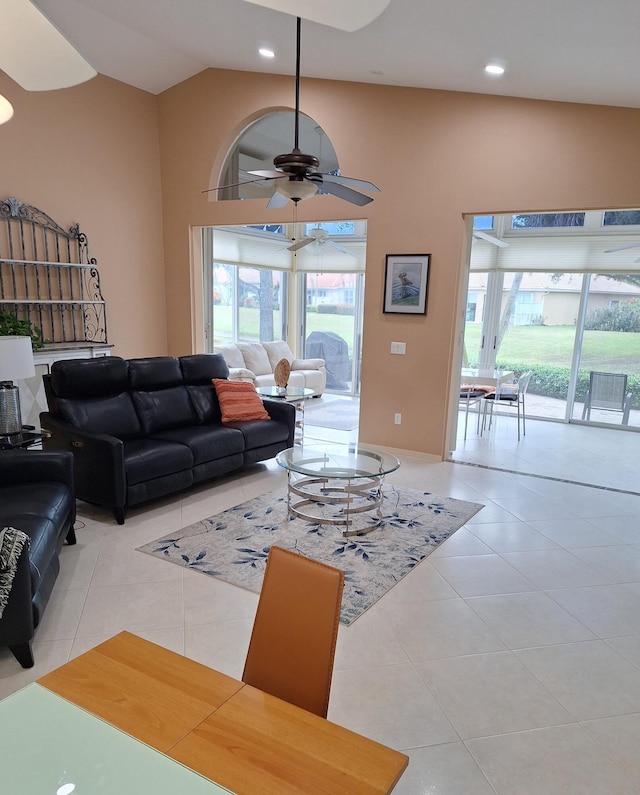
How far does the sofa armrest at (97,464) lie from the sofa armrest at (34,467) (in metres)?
0.39

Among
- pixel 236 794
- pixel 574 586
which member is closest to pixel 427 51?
pixel 574 586

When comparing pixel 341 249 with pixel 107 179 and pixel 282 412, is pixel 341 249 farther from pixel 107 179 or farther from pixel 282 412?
pixel 282 412

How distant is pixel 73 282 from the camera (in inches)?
231

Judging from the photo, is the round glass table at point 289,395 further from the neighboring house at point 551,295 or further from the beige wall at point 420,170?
the neighboring house at point 551,295

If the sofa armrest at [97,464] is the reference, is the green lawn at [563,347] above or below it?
above

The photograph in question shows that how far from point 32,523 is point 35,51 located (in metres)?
→ 1.98

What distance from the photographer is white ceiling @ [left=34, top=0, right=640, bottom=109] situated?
9.50 ft

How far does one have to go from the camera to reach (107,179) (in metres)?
6.05

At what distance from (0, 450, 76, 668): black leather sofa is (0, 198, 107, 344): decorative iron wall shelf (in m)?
2.63

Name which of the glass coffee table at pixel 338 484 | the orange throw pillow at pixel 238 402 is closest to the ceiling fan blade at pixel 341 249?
the orange throw pillow at pixel 238 402

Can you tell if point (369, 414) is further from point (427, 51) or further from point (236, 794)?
point (236, 794)

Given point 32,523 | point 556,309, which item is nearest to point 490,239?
point 556,309

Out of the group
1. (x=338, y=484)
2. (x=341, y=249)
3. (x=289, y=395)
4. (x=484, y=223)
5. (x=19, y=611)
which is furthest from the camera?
(x=341, y=249)

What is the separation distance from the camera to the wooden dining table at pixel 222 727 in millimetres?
1006
